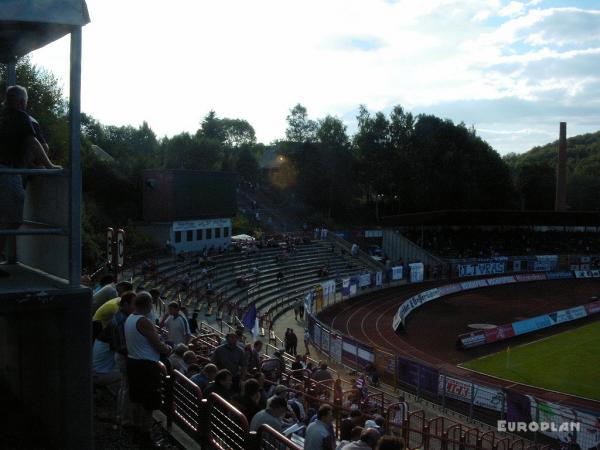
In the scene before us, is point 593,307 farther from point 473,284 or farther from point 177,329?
point 177,329

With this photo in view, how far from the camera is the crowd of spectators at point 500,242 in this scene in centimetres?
6272

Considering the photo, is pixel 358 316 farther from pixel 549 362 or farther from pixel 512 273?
pixel 512 273

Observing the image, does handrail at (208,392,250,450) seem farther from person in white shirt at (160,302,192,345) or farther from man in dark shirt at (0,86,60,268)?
person in white shirt at (160,302,192,345)

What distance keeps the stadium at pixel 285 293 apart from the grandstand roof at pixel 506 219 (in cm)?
19

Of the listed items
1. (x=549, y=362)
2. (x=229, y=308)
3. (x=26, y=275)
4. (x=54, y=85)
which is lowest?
(x=549, y=362)

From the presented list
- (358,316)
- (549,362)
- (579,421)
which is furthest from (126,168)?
(579,421)

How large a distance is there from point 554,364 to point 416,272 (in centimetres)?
2408

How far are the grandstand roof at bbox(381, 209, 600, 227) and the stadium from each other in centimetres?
19

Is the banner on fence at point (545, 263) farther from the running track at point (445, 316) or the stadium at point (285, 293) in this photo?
the running track at point (445, 316)

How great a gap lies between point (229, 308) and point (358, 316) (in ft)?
35.3

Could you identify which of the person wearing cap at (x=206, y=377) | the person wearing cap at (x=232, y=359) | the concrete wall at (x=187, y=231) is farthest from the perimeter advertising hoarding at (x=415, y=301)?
the person wearing cap at (x=206, y=377)

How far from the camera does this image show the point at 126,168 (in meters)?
47.0

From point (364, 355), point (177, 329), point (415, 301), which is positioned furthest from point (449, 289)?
point (177, 329)

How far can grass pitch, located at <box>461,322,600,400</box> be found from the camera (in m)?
24.7
